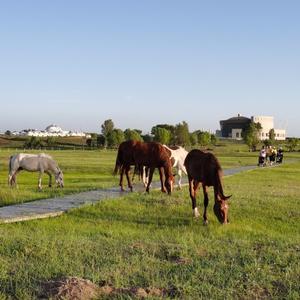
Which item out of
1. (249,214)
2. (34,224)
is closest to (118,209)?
(34,224)

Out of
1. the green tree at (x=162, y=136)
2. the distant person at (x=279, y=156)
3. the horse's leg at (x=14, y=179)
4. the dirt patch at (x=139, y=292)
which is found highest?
the green tree at (x=162, y=136)

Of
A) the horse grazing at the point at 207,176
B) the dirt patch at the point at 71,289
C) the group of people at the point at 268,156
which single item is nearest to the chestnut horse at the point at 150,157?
the horse grazing at the point at 207,176

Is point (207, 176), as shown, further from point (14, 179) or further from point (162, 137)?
point (162, 137)

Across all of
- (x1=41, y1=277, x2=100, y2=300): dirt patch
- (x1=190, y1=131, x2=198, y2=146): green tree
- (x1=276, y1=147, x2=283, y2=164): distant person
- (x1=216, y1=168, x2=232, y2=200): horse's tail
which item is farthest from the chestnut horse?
(x1=190, y1=131, x2=198, y2=146): green tree

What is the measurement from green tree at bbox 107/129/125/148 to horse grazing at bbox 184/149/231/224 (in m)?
123

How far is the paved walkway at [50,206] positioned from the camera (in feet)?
46.4

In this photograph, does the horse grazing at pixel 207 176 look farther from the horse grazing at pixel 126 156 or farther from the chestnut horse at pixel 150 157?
the horse grazing at pixel 126 156

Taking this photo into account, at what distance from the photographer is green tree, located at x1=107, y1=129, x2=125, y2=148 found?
139 m

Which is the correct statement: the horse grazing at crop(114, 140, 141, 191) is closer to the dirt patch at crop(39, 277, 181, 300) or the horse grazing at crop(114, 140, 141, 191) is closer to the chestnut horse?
the chestnut horse

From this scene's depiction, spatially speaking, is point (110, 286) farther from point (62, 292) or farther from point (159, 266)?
point (159, 266)

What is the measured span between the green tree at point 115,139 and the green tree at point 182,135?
1897 centimetres

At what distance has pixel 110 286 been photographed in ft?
23.7

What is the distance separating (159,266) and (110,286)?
4.61 feet

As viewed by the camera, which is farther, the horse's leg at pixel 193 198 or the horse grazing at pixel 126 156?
the horse grazing at pixel 126 156
